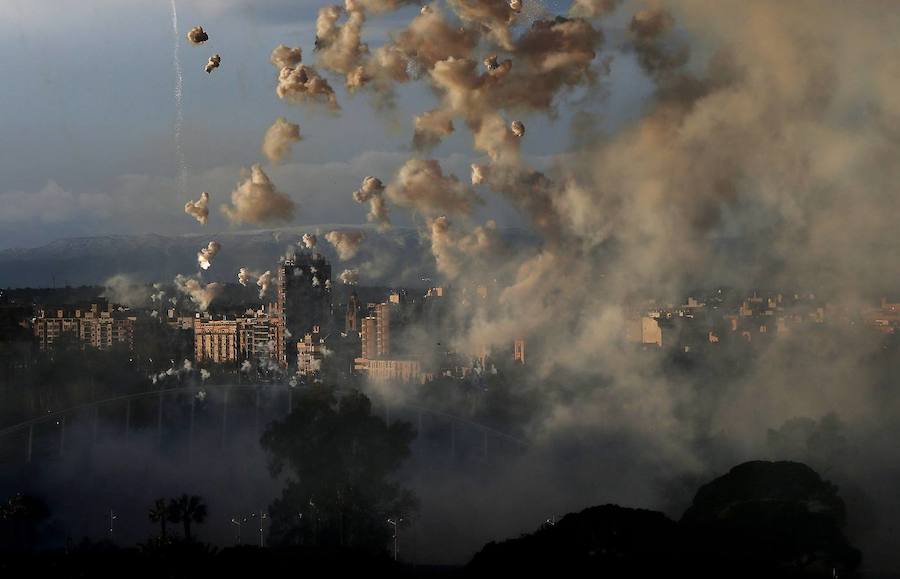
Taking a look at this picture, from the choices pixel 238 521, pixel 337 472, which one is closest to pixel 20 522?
pixel 238 521

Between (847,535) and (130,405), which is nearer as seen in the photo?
(847,535)

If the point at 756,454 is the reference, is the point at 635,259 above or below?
above

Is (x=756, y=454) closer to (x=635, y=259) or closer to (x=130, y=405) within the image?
(x=635, y=259)

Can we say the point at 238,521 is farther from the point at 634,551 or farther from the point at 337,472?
the point at 634,551

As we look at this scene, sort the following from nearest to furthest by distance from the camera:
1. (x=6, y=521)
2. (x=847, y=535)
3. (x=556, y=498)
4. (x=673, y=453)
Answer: (x=847, y=535), (x=6, y=521), (x=556, y=498), (x=673, y=453)

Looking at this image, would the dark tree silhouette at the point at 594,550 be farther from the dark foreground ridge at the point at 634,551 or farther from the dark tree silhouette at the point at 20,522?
the dark tree silhouette at the point at 20,522

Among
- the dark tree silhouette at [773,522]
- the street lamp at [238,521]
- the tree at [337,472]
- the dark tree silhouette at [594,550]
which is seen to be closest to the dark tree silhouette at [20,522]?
Result: the street lamp at [238,521]

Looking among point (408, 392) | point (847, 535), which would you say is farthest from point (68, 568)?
point (408, 392)

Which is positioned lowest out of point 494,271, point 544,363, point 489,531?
point 489,531
